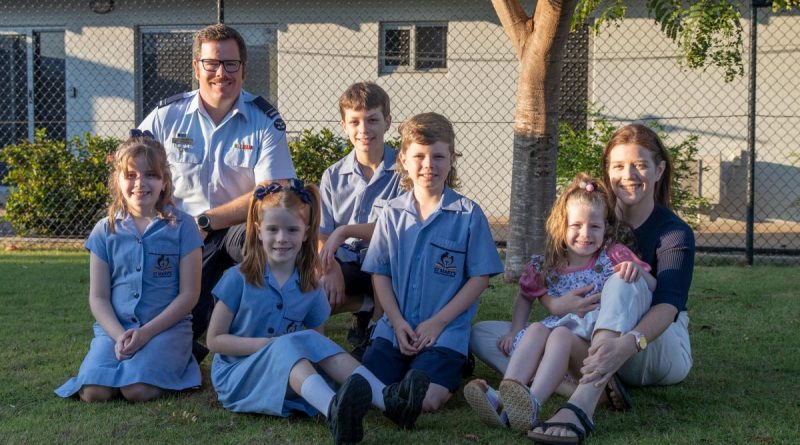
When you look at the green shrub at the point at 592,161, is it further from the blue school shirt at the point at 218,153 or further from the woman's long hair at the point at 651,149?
the woman's long hair at the point at 651,149

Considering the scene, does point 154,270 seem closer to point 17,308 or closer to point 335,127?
point 17,308

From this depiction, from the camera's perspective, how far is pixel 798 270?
7203mm

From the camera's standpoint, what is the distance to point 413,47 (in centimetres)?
1134

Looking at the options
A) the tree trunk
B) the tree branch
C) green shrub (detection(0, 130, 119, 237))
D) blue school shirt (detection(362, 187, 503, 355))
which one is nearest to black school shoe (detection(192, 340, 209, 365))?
blue school shirt (detection(362, 187, 503, 355))

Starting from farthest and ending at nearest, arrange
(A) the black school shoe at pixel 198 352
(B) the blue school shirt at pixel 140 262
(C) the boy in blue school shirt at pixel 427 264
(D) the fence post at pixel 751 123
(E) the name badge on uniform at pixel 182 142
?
(D) the fence post at pixel 751 123, (E) the name badge on uniform at pixel 182 142, (A) the black school shoe at pixel 198 352, (B) the blue school shirt at pixel 140 262, (C) the boy in blue school shirt at pixel 427 264

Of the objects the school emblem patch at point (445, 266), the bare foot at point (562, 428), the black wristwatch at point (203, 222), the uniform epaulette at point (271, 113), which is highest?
the uniform epaulette at point (271, 113)

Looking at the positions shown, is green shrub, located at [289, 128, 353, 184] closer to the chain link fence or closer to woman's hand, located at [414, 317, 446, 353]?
the chain link fence

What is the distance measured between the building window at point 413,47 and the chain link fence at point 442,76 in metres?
0.01

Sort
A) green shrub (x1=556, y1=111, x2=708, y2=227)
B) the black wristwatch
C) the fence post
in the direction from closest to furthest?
the black wristwatch
the fence post
green shrub (x1=556, y1=111, x2=708, y2=227)

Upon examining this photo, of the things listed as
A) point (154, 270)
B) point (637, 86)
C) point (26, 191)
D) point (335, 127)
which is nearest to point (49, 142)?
point (26, 191)

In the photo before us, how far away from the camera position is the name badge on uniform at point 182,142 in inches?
179

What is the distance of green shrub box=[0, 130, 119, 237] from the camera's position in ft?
28.4

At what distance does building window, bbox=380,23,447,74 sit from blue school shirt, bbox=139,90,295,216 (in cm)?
678

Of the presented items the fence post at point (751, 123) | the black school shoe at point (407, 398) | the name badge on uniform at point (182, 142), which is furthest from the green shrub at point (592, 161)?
the black school shoe at point (407, 398)
